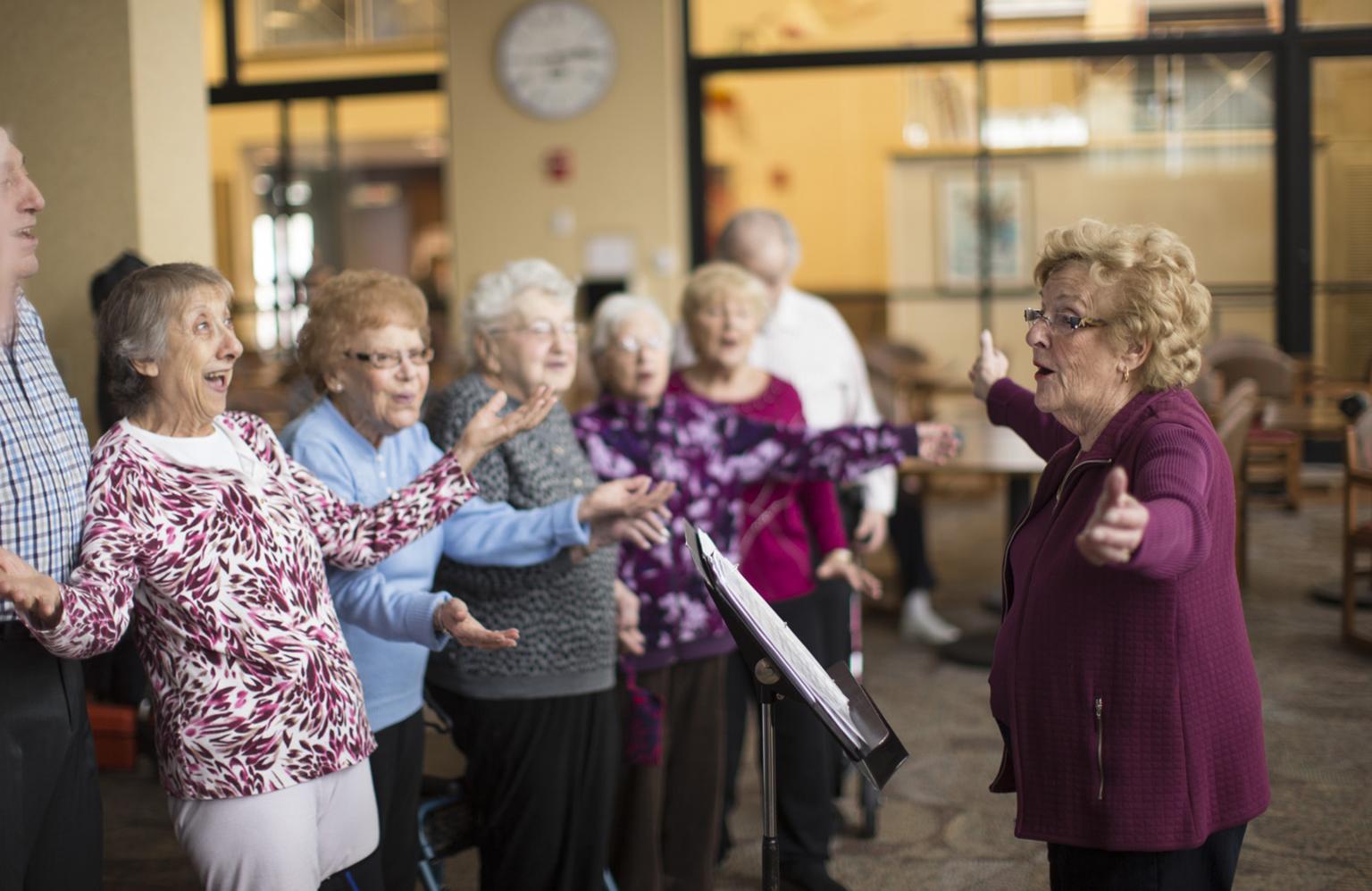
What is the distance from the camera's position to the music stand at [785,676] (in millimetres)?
1982

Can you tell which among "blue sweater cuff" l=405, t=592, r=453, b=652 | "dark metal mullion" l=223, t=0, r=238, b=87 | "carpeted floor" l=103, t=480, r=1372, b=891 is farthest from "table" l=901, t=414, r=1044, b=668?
"dark metal mullion" l=223, t=0, r=238, b=87

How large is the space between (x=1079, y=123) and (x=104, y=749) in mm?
7724

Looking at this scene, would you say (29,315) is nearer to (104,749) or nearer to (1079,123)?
(104,749)

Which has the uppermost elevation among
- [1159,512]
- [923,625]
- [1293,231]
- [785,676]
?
[1293,231]

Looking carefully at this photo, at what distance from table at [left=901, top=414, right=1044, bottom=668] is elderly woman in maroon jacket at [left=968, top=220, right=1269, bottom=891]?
2.99m

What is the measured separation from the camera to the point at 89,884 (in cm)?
212

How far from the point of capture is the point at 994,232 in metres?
9.88

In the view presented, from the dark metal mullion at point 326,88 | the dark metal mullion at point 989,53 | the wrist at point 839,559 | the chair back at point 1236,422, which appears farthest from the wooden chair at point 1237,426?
the dark metal mullion at point 326,88

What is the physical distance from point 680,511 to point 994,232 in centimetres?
724

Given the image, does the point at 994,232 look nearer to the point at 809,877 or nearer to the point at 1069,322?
the point at 809,877

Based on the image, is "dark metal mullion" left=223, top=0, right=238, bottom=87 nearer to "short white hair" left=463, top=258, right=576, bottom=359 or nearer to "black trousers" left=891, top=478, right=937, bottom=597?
"black trousers" left=891, top=478, right=937, bottom=597

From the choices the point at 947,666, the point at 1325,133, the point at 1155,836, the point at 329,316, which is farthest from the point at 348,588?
the point at 1325,133

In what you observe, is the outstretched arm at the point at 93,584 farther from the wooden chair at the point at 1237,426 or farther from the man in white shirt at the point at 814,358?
the wooden chair at the point at 1237,426

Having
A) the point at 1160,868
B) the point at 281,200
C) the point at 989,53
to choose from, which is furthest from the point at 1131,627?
the point at 281,200
